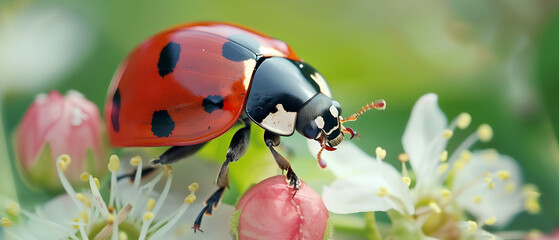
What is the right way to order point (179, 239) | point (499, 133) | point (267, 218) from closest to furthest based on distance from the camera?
point (267, 218)
point (179, 239)
point (499, 133)

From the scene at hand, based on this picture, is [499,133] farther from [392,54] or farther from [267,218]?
[267,218]

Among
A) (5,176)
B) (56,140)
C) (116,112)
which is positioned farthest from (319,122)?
(5,176)

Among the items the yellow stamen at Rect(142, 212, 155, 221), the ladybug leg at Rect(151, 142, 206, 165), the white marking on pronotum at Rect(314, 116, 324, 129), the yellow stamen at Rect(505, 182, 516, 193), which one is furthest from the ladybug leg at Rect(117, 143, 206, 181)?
the yellow stamen at Rect(505, 182, 516, 193)

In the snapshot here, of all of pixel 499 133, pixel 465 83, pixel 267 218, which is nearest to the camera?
pixel 267 218

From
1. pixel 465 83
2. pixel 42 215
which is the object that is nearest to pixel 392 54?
pixel 465 83

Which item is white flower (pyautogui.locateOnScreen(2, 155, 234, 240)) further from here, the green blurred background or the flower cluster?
the green blurred background

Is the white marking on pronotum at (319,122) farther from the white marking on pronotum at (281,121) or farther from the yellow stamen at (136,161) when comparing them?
the yellow stamen at (136,161)

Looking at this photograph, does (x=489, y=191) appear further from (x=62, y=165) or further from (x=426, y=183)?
(x=62, y=165)

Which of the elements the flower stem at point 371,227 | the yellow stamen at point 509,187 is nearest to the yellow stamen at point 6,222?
the flower stem at point 371,227
